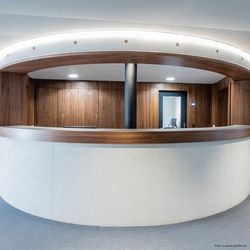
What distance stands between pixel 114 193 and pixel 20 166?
128 centimetres

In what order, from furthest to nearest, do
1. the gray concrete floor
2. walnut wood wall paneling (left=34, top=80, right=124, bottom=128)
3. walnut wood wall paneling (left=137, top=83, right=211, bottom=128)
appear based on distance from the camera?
1. walnut wood wall paneling (left=137, top=83, right=211, bottom=128)
2. walnut wood wall paneling (left=34, top=80, right=124, bottom=128)
3. the gray concrete floor

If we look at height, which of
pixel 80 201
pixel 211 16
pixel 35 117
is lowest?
pixel 80 201

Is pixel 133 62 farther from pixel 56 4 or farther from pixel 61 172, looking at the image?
pixel 61 172

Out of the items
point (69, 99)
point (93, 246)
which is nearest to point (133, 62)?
point (93, 246)

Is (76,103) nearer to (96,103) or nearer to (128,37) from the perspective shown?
(96,103)

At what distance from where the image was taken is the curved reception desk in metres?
2.31

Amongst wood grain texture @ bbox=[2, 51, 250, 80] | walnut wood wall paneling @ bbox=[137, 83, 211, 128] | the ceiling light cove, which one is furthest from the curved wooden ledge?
walnut wood wall paneling @ bbox=[137, 83, 211, 128]

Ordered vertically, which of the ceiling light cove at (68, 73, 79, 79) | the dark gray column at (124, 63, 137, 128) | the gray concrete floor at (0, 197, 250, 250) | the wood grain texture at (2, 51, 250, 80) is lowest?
the gray concrete floor at (0, 197, 250, 250)

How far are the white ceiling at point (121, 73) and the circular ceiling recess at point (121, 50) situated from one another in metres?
1.11

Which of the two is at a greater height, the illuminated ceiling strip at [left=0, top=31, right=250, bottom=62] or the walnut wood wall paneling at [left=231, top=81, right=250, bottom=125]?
the illuminated ceiling strip at [left=0, top=31, right=250, bottom=62]

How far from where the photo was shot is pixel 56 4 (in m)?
2.03

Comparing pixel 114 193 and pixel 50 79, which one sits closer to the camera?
pixel 114 193

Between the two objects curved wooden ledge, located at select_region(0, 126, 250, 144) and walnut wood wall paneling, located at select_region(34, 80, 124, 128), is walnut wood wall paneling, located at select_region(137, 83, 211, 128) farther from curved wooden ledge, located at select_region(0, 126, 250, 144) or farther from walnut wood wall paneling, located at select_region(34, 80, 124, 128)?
curved wooden ledge, located at select_region(0, 126, 250, 144)

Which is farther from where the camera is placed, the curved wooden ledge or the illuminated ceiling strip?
the illuminated ceiling strip
